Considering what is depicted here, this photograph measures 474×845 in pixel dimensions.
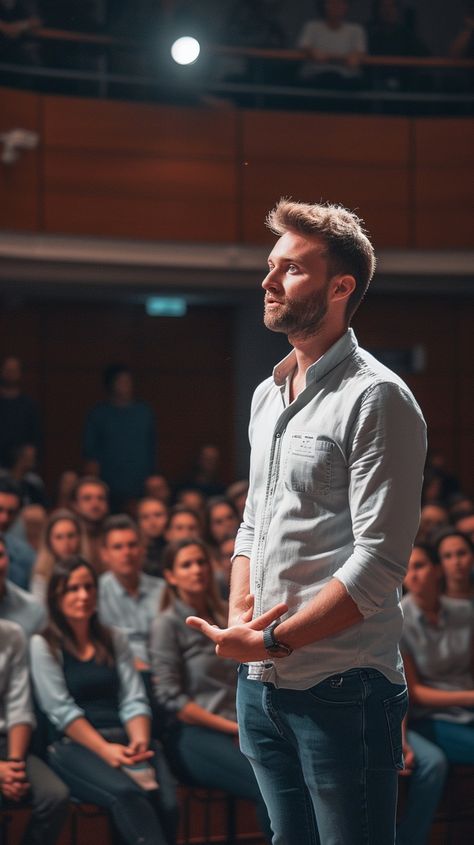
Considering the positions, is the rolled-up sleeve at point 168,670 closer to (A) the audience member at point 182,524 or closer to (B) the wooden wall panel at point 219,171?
(A) the audience member at point 182,524

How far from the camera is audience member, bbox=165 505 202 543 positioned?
505 cm

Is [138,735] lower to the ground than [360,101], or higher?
lower

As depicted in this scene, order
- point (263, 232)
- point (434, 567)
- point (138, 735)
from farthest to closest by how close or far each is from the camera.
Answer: point (263, 232), point (434, 567), point (138, 735)

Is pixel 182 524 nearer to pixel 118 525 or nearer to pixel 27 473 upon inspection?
pixel 118 525

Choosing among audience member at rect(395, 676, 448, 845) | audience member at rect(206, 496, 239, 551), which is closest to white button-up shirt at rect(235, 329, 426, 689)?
audience member at rect(395, 676, 448, 845)

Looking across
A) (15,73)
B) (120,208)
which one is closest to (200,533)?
(120,208)

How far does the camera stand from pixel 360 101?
26.7ft

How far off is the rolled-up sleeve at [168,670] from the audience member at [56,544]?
968mm

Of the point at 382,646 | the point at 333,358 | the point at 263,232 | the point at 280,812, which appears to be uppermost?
the point at 263,232

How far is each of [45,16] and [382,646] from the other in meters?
6.75

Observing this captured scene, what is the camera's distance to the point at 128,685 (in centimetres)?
363

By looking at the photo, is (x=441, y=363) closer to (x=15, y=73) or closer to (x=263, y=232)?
(x=263, y=232)

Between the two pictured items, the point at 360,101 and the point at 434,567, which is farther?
the point at 360,101

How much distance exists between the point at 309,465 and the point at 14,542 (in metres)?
3.54
